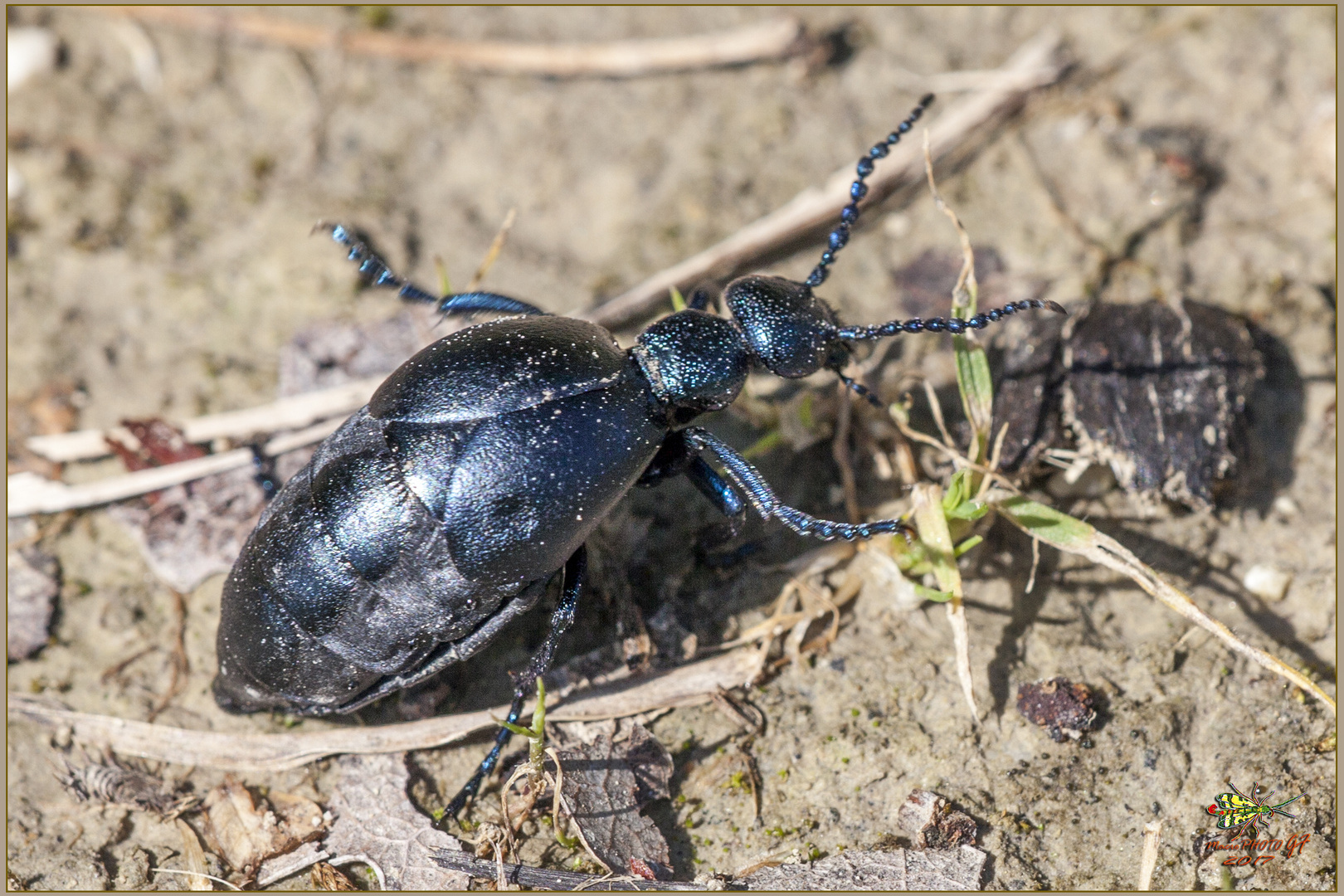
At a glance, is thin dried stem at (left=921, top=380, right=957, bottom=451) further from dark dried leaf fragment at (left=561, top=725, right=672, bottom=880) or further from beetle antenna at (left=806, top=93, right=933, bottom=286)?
dark dried leaf fragment at (left=561, top=725, right=672, bottom=880)

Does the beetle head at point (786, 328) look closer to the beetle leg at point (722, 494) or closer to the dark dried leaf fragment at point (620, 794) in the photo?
the beetle leg at point (722, 494)

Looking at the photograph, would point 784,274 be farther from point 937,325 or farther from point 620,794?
point 620,794

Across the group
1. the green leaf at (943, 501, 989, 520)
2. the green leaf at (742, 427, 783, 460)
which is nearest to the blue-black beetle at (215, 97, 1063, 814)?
the green leaf at (943, 501, 989, 520)

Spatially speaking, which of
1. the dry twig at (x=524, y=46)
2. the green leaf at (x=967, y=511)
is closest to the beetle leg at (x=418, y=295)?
the dry twig at (x=524, y=46)

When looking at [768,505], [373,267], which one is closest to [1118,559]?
[768,505]

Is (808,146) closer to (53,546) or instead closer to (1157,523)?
(1157,523)

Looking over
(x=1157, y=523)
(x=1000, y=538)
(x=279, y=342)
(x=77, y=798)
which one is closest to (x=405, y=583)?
(x=77, y=798)
